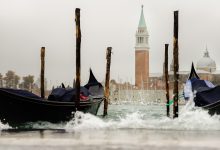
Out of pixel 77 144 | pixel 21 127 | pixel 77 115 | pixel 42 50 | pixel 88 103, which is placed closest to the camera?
pixel 77 144

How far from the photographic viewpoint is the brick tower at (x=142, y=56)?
421 feet

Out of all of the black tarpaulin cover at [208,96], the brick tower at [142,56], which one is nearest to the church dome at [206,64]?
the brick tower at [142,56]

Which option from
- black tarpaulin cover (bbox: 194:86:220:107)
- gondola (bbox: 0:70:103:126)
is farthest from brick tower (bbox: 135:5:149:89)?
gondola (bbox: 0:70:103:126)

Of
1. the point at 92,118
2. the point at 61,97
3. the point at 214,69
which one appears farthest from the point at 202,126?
the point at 214,69

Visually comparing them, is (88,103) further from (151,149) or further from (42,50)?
(151,149)

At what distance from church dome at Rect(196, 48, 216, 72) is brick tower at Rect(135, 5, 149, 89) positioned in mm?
16491

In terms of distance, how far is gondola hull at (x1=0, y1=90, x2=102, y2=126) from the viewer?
58.8 feet

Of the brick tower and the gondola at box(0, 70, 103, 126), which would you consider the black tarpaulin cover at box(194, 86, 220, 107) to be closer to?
the gondola at box(0, 70, 103, 126)

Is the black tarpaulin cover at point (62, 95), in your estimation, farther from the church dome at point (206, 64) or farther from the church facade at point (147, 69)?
the church dome at point (206, 64)

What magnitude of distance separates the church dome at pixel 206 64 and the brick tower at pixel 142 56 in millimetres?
16491

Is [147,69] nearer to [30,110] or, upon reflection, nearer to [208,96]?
[208,96]

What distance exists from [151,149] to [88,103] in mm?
10447

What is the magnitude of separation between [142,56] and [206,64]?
74.9 ft

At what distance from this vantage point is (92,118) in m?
19.4
